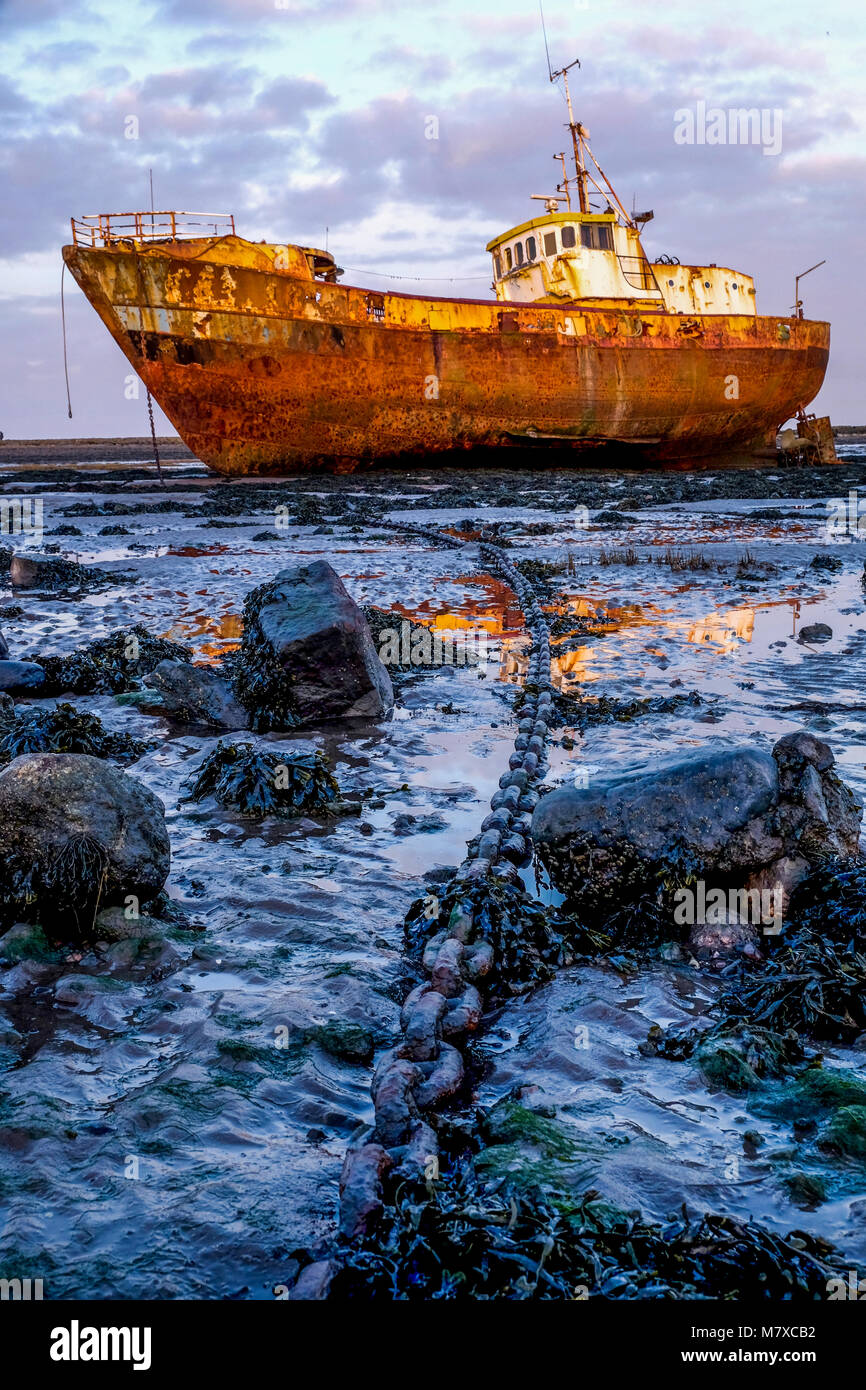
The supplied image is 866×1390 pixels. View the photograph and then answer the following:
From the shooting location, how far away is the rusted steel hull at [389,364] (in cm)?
2230

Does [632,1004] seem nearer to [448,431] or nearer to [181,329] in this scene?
[181,329]

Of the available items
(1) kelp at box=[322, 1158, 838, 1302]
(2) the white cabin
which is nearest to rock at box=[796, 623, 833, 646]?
(1) kelp at box=[322, 1158, 838, 1302]

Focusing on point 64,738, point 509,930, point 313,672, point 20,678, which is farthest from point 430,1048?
point 20,678

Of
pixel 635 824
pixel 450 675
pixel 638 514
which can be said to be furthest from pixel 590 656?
pixel 638 514

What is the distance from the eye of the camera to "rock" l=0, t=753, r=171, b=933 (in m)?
3.18

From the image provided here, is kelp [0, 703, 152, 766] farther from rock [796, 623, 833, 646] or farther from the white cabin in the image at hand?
the white cabin

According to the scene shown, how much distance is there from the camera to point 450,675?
265 inches

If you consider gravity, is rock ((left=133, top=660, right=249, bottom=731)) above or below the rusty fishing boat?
below

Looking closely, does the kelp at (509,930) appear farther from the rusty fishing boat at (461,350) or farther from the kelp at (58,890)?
the rusty fishing boat at (461,350)

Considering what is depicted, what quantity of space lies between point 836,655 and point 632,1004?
478 cm

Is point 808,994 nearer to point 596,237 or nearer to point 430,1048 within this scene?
point 430,1048

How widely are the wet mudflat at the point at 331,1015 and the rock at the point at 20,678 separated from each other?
1.59 feet

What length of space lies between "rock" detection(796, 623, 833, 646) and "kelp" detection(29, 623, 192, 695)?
4676mm

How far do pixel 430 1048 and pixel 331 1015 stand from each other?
42 cm
